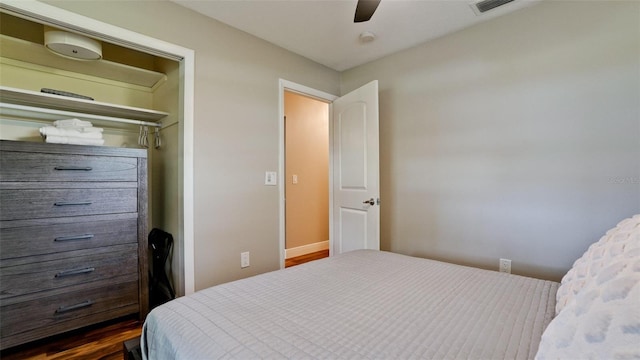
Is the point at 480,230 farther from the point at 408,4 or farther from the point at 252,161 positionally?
the point at 252,161

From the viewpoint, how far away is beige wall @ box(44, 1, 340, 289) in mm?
2023

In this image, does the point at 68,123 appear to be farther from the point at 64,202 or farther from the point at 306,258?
the point at 306,258

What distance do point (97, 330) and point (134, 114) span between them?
5.48 ft

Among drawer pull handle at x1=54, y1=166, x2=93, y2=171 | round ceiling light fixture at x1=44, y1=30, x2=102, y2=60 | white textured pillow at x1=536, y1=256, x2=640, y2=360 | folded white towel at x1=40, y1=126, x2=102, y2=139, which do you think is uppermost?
round ceiling light fixture at x1=44, y1=30, x2=102, y2=60

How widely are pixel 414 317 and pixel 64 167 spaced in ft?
7.12

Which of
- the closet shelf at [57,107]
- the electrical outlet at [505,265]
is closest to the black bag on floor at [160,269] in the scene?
the closet shelf at [57,107]

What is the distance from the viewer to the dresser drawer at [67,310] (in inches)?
62.1

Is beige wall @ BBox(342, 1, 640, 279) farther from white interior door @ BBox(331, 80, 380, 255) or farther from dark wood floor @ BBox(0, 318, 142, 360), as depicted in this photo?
dark wood floor @ BBox(0, 318, 142, 360)

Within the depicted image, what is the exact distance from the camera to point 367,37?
8.05 ft

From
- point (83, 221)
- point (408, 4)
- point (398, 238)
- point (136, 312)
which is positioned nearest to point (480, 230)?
point (398, 238)

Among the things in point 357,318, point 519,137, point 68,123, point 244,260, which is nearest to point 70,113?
point 68,123

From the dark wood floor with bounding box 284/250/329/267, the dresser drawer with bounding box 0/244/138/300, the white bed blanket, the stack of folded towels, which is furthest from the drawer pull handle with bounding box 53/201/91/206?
the dark wood floor with bounding box 284/250/329/267

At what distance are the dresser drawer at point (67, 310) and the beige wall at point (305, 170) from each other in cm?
211

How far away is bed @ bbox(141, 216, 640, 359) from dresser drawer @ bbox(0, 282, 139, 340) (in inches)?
48.2
